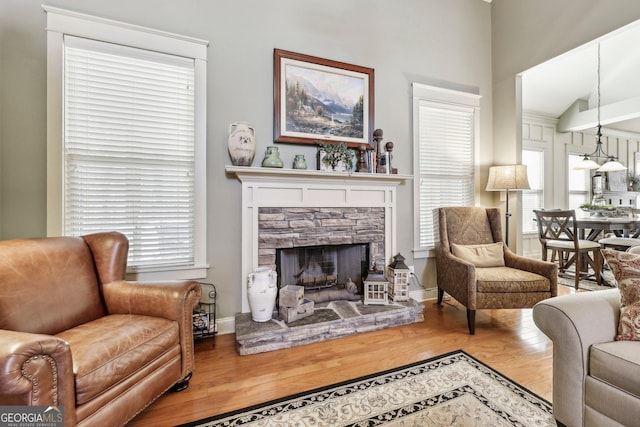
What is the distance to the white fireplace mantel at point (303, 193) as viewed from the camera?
94.1 inches

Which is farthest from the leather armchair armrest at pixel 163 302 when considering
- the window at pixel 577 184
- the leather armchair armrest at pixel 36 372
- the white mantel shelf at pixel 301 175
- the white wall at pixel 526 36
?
the window at pixel 577 184

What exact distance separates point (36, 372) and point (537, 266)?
3.30 meters

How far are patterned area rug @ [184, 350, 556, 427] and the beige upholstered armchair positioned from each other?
0.71 meters

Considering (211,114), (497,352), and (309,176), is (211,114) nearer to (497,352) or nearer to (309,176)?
(309,176)

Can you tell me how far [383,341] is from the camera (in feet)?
7.34

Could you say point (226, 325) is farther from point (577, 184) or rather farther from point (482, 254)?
point (577, 184)

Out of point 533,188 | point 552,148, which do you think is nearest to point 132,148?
point 533,188

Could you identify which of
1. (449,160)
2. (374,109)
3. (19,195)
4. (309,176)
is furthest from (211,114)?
(449,160)

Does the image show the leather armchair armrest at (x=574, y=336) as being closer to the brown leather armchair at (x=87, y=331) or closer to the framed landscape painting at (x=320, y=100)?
the brown leather armchair at (x=87, y=331)

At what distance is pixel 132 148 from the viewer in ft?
7.10

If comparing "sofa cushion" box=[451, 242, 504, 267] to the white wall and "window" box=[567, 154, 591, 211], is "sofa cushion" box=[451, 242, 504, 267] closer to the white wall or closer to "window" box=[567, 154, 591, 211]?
the white wall

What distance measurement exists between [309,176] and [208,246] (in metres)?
1.09

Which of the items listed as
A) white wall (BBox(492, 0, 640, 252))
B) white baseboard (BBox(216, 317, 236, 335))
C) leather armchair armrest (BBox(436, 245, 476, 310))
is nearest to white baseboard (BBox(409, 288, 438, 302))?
leather armchair armrest (BBox(436, 245, 476, 310))

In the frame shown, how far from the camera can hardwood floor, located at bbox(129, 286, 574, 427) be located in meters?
1.58
